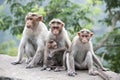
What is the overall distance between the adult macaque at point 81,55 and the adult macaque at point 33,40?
828 millimetres

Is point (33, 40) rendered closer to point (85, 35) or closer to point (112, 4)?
point (85, 35)

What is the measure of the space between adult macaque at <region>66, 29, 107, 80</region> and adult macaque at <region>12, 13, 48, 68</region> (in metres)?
0.83

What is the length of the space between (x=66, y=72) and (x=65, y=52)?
0.47 m

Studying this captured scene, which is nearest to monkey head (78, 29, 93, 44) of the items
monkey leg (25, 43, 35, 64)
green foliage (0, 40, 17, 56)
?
monkey leg (25, 43, 35, 64)

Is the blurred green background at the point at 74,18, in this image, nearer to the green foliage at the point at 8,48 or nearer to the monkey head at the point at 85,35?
the monkey head at the point at 85,35

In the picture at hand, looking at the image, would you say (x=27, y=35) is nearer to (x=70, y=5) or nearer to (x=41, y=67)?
(x=41, y=67)

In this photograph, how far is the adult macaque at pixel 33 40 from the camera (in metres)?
8.89

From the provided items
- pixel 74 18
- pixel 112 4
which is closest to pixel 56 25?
pixel 74 18

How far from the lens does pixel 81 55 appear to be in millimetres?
8680

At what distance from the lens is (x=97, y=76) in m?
8.35

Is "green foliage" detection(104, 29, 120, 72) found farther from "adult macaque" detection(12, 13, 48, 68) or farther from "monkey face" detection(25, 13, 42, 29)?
"monkey face" detection(25, 13, 42, 29)

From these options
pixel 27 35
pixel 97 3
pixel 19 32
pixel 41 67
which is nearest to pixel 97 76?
pixel 41 67

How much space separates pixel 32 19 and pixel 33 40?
2.03 ft

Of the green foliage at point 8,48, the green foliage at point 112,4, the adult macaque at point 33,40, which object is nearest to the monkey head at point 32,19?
the adult macaque at point 33,40
